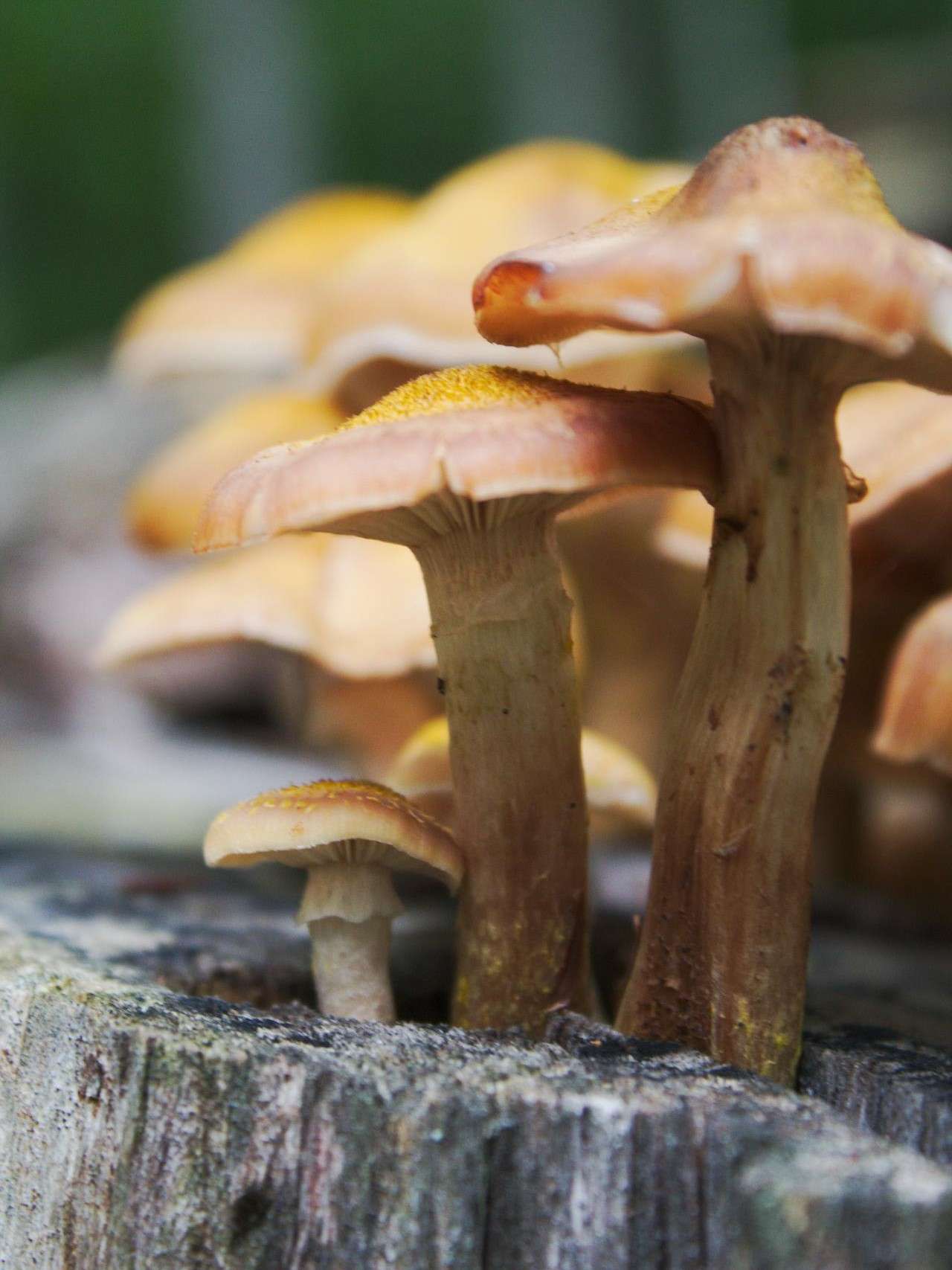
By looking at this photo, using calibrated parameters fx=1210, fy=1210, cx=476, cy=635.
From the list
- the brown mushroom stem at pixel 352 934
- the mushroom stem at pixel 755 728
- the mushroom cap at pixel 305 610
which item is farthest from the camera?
the mushroom cap at pixel 305 610

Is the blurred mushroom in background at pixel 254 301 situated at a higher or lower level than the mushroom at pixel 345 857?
higher

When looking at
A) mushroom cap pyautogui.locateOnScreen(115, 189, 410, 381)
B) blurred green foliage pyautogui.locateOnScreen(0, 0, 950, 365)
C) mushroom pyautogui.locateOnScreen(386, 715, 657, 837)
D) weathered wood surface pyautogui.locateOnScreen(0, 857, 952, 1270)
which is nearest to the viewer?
weathered wood surface pyautogui.locateOnScreen(0, 857, 952, 1270)

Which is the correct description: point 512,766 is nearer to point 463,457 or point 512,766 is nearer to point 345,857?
point 345,857

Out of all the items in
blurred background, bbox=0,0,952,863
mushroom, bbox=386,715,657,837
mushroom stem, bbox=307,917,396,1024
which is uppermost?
blurred background, bbox=0,0,952,863

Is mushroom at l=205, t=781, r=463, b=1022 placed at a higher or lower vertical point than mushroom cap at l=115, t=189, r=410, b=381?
lower

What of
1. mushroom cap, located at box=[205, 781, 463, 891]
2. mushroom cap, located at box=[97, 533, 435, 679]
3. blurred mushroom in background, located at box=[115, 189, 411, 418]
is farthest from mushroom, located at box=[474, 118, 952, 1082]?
blurred mushroom in background, located at box=[115, 189, 411, 418]

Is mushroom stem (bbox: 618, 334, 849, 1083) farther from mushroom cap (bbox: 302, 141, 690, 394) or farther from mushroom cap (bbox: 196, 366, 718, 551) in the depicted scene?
mushroom cap (bbox: 302, 141, 690, 394)

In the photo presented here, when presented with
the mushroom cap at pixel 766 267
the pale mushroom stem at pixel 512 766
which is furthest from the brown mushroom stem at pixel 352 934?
the mushroom cap at pixel 766 267

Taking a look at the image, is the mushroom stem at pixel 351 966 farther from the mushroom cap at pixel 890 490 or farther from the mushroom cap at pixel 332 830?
the mushroom cap at pixel 890 490
